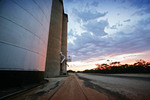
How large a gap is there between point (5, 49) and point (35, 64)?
2.19 meters

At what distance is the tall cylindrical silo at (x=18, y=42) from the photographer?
3496mm

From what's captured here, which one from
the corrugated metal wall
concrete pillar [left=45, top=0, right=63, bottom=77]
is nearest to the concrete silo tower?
concrete pillar [left=45, top=0, right=63, bottom=77]

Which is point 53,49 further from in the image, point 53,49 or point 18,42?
point 18,42

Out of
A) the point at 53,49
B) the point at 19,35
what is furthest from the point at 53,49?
the point at 19,35

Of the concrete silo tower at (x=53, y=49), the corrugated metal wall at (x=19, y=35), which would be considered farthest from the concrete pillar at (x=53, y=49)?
the corrugated metal wall at (x=19, y=35)

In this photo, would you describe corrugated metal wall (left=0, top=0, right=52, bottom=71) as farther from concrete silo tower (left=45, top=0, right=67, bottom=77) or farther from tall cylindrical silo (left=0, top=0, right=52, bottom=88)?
concrete silo tower (left=45, top=0, right=67, bottom=77)

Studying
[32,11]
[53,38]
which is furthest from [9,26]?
[53,38]

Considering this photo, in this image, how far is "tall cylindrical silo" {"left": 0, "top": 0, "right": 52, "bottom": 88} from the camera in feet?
11.5

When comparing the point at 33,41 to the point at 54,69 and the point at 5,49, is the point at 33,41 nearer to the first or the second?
the point at 5,49

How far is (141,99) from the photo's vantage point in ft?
8.13

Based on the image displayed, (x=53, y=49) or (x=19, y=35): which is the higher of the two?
(x=53, y=49)

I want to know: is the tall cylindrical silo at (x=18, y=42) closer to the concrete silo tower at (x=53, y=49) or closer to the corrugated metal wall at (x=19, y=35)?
the corrugated metal wall at (x=19, y=35)

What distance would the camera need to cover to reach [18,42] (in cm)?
410

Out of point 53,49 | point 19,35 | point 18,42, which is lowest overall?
point 18,42
